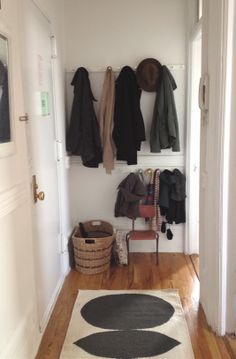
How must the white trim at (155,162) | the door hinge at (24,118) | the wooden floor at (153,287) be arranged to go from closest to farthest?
the door hinge at (24,118)
the wooden floor at (153,287)
the white trim at (155,162)

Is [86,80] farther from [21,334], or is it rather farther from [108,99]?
[21,334]

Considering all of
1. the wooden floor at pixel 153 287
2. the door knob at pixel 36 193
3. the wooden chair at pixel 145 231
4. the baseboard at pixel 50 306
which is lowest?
the wooden floor at pixel 153 287

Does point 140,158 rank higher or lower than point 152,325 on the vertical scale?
higher

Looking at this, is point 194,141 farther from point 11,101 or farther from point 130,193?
point 11,101

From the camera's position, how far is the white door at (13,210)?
156 centimetres

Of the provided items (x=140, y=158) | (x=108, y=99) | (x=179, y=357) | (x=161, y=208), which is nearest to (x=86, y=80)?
(x=108, y=99)

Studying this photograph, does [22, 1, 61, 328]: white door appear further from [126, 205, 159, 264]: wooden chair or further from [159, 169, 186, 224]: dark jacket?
[159, 169, 186, 224]: dark jacket

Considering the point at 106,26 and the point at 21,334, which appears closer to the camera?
the point at 21,334

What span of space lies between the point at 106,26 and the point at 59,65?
674 mm

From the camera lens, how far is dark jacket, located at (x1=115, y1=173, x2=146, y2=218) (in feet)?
10.8

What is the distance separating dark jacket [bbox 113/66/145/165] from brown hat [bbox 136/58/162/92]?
66 mm

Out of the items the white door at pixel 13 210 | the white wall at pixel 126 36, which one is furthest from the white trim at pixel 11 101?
the white wall at pixel 126 36

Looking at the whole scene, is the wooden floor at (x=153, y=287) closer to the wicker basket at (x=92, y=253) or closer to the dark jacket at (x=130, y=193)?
the wicker basket at (x=92, y=253)

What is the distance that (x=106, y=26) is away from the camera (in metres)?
3.23
